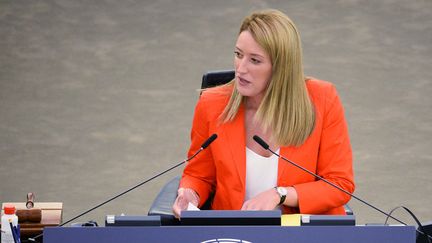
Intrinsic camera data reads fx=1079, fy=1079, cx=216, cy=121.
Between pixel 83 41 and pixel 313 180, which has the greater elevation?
pixel 83 41

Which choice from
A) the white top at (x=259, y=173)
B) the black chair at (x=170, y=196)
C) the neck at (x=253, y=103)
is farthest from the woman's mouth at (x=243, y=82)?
the black chair at (x=170, y=196)

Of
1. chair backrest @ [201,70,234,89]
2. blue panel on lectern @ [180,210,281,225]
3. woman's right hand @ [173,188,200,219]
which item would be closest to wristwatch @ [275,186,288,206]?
woman's right hand @ [173,188,200,219]

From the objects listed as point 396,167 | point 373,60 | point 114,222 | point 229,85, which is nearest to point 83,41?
point 373,60

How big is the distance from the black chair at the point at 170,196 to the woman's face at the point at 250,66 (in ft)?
1.71

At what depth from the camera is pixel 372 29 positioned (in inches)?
322

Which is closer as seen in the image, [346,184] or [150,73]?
[346,184]

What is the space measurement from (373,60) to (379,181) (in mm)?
1650

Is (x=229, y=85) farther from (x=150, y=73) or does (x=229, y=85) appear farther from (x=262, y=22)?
(x=150, y=73)

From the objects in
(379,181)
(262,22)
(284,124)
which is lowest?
(379,181)

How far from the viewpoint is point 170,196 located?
4.22 m

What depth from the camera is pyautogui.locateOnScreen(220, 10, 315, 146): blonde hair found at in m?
3.87

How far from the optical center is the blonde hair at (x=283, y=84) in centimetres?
387

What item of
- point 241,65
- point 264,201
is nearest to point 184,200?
point 264,201

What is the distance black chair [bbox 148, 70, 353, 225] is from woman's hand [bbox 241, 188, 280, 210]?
0.87 feet
